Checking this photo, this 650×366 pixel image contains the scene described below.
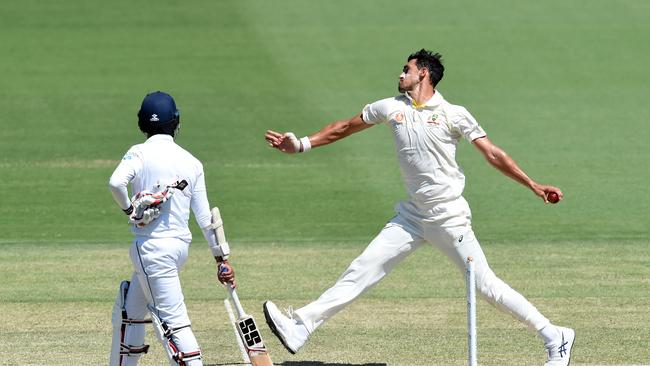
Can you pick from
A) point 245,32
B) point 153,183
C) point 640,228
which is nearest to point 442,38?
point 245,32

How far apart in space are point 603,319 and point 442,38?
16.5 metres

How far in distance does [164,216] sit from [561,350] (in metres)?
3.35

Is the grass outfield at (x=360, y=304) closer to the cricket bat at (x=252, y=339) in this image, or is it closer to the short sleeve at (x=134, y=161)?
the cricket bat at (x=252, y=339)

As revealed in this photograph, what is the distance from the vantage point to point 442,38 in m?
27.8

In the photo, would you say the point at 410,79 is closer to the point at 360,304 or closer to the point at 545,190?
the point at 545,190

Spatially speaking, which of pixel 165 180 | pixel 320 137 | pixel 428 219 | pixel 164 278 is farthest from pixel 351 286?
pixel 165 180

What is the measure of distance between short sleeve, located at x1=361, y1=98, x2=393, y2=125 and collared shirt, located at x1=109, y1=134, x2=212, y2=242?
1859 millimetres

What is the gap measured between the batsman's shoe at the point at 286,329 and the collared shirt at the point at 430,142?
138cm

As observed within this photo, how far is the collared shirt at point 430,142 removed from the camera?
10.0 m

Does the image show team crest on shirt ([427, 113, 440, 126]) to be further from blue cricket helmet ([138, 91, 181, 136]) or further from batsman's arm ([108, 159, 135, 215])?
batsman's arm ([108, 159, 135, 215])

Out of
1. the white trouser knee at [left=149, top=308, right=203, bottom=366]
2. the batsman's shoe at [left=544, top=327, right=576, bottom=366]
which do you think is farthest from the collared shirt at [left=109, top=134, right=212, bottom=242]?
the batsman's shoe at [left=544, top=327, right=576, bottom=366]

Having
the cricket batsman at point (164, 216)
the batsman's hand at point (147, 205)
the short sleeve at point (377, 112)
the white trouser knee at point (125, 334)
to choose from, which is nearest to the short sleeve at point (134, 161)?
the cricket batsman at point (164, 216)

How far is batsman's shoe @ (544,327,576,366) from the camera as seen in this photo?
10.0 metres

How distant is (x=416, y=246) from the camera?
10.2 m
